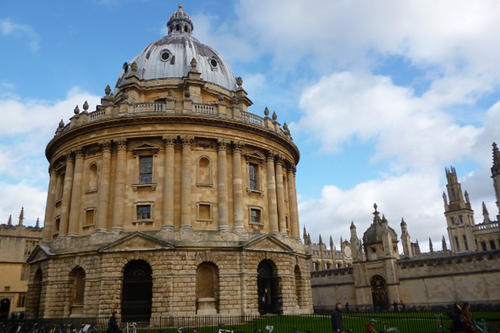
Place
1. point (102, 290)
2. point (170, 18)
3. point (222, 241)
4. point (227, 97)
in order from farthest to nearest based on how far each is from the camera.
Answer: point (170, 18) → point (227, 97) → point (222, 241) → point (102, 290)

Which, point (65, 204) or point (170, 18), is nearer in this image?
point (65, 204)

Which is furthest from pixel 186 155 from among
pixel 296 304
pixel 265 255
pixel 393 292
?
pixel 393 292

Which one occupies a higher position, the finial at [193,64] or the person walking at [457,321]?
the finial at [193,64]

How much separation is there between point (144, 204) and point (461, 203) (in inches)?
3034

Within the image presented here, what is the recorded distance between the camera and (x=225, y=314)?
89.1ft

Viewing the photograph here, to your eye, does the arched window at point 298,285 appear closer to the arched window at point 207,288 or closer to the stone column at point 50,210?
the arched window at point 207,288

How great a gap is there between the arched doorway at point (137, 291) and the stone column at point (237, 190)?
22.8 ft

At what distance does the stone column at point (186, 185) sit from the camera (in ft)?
95.3

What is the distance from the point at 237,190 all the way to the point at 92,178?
11.3m

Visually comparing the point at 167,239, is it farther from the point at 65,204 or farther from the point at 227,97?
the point at 227,97

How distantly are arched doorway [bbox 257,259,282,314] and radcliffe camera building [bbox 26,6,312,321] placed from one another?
0.08 m

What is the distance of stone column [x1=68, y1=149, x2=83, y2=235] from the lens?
30.6 meters

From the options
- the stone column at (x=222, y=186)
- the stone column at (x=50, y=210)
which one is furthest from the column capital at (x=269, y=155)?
the stone column at (x=50, y=210)

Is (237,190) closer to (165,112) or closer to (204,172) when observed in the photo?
(204,172)
